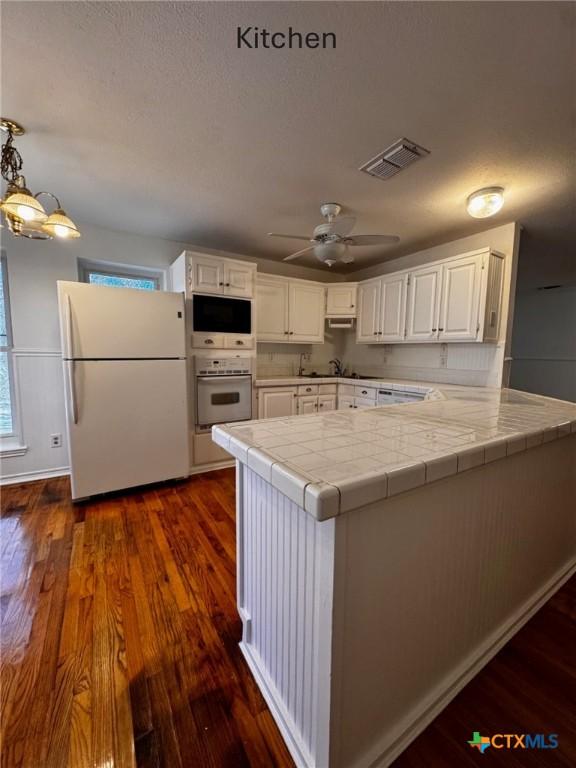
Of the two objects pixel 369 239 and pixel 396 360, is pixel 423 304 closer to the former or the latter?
pixel 396 360

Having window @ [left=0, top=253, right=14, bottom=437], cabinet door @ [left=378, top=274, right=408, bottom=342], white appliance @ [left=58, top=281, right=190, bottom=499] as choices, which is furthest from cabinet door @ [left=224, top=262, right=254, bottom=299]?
window @ [left=0, top=253, right=14, bottom=437]

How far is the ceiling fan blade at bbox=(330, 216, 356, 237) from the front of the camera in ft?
6.96

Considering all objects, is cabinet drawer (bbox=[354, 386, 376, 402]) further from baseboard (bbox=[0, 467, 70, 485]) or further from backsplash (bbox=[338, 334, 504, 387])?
baseboard (bbox=[0, 467, 70, 485])

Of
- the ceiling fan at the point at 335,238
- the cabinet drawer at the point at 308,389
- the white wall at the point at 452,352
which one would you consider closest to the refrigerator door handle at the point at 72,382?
the ceiling fan at the point at 335,238

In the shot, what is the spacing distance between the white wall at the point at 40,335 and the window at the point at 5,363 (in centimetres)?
9

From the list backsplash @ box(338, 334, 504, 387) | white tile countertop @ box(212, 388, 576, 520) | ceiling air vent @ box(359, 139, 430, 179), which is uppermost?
ceiling air vent @ box(359, 139, 430, 179)

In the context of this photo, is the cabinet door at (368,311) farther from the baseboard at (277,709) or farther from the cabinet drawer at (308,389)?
the baseboard at (277,709)

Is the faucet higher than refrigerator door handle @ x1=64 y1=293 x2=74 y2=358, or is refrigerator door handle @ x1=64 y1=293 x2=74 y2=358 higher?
refrigerator door handle @ x1=64 y1=293 x2=74 y2=358

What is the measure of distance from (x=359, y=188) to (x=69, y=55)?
66.3 inches

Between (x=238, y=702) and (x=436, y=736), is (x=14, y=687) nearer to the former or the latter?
(x=238, y=702)

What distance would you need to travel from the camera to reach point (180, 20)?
1.09 meters

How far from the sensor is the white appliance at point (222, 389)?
10.1 ft

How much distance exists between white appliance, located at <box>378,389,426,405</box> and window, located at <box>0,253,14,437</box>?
361 cm

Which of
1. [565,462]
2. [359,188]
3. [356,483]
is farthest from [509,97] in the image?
[356,483]
